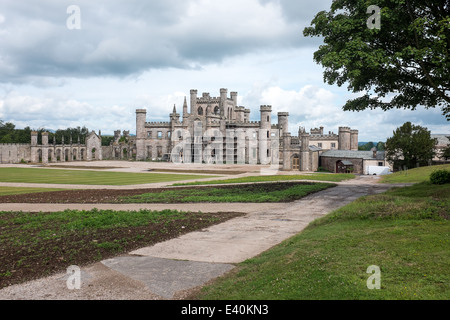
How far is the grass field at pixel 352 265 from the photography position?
6.94 m

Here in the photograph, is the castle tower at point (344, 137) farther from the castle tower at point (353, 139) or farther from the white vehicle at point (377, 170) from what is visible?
the white vehicle at point (377, 170)

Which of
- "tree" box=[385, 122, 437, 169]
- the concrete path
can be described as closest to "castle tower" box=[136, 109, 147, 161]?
"tree" box=[385, 122, 437, 169]

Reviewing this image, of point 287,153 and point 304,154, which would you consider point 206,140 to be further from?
point 304,154

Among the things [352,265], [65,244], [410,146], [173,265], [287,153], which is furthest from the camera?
[287,153]

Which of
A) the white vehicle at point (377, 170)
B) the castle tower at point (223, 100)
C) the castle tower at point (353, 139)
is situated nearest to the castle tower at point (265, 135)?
the castle tower at point (223, 100)

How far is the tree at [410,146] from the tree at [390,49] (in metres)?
31.2

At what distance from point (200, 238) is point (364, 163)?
5129 cm

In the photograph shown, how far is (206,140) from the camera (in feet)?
284

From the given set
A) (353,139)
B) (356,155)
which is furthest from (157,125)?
(356,155)

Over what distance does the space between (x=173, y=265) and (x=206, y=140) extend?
7679 centimetres

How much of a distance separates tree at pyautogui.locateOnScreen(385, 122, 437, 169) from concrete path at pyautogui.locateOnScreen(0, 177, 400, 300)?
42484 mm

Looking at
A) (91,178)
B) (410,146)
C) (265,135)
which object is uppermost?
(265,135)

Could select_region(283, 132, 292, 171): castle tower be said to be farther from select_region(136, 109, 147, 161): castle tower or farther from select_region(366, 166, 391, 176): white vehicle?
select_region(136, 109, 147, 161): castle tower
